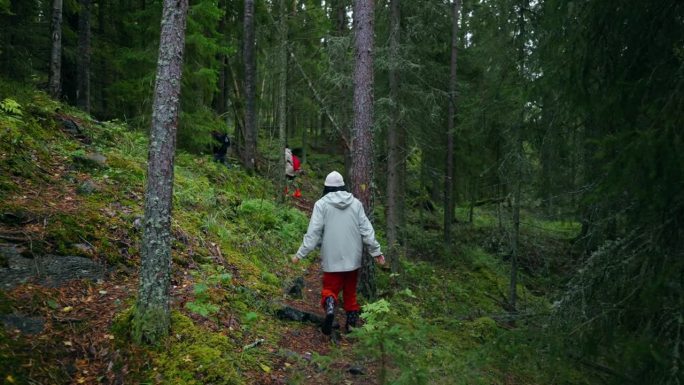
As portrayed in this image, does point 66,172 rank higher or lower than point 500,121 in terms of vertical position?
lower

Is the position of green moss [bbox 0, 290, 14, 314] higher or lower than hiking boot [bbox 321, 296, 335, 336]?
higher

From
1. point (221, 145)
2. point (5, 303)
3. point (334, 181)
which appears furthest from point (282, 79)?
point (5, 303)

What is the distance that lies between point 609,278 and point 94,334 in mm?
5302

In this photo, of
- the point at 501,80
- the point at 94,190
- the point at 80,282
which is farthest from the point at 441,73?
the point at 80,282

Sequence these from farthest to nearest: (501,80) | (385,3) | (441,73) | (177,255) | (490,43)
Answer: (441,73) → (385,3) → (490,43) → (501,80) → (177,255)

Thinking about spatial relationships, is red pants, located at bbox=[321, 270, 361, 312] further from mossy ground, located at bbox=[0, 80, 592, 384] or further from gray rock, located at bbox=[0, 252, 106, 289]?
gray rock, located at bbox=[0, 252, 106, 289]

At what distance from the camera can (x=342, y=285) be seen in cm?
618

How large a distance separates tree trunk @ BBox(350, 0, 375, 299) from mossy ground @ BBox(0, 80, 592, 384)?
2.83 ft

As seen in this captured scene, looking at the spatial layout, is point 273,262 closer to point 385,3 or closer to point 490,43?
point 490,43

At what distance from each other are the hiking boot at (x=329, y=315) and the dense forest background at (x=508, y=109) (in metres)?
2.11

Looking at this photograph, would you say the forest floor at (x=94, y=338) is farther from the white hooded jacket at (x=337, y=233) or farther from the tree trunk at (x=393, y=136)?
the tree trunk at (x=393, y=136)

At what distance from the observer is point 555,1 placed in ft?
16.4

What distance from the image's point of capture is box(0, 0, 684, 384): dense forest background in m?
3.82

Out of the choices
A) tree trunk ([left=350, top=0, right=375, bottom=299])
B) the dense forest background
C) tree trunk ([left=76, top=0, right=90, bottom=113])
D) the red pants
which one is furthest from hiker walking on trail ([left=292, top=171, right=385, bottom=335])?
tree trunk ([left=76, top=0, right=90, bottom=113])
